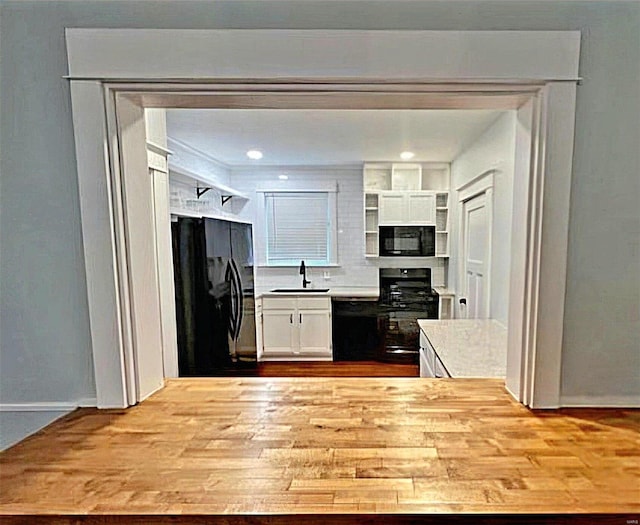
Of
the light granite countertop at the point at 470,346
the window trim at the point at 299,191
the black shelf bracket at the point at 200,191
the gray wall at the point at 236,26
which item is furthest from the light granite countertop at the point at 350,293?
the gray wall at the point at 236,26

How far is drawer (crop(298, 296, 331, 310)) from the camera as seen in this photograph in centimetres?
470

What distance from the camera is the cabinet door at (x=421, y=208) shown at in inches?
185

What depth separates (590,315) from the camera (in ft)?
3.56

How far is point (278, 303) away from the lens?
15.6ft

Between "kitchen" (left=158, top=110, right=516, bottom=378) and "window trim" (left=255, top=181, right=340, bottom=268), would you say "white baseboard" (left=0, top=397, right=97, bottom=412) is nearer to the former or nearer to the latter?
"kitchen" (left=158, top=110, right=516, bottom=378)

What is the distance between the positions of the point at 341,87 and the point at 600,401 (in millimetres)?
1132

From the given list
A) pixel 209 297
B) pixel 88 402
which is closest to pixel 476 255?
pixel 209 297

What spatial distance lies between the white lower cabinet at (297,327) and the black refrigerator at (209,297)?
128 cm

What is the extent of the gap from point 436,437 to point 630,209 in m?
0.80

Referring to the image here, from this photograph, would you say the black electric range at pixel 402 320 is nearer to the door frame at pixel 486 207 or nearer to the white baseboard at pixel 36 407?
the door frame at pixel 486 207

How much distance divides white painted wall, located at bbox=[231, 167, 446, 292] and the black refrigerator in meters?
1.87

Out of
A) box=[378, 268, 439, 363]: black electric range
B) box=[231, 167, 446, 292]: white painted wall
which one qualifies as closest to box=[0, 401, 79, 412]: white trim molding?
box=[378, 268, 439, 363]: black electric range

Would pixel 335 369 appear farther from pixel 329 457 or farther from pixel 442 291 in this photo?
pixel 329 457

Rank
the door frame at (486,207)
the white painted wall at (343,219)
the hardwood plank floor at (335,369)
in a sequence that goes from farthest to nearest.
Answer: the white painted wall at (343,219), the hardwood plank floor at (335,369), the door frame at (486,207)
